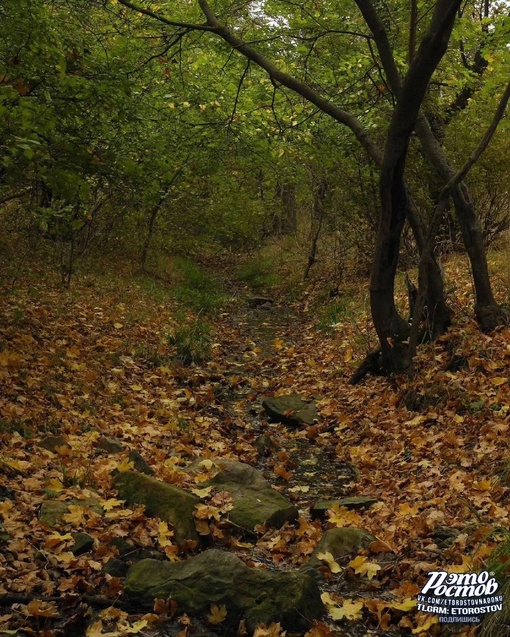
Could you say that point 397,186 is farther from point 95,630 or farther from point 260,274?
point 260,274

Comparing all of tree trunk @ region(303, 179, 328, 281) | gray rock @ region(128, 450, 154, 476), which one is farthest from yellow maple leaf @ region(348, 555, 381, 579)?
tree trunk @ region(303, 179, 328, 281)

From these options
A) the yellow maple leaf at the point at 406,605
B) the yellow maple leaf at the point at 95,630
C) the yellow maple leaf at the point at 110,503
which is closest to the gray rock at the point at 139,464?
the yellow maple leaf at the point at 110,503

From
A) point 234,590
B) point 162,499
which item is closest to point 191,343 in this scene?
point 162,499

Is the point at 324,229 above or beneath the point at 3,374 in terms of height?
above

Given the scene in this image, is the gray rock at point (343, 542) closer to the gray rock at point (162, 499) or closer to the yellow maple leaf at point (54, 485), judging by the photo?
the gray rock at point (162, 499)

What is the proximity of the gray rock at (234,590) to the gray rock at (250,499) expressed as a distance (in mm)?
1184

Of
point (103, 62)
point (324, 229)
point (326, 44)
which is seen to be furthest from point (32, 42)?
point (324, 229)

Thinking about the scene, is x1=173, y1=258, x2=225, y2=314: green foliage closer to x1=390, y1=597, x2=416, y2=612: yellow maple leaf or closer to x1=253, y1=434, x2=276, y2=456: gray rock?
x1=253, y1=434, x2=276, y2=456: gray rock

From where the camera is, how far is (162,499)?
5.18m

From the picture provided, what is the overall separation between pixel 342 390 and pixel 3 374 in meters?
4.85

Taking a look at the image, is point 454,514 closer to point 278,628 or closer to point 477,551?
point 477,551

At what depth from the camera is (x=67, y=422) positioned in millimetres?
6742

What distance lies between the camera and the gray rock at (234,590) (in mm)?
3797

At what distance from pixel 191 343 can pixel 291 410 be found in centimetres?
307
